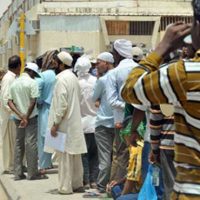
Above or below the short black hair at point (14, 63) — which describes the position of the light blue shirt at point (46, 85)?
below

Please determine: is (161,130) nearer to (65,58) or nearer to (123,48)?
(123,48)

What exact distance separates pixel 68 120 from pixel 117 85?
0.79 m

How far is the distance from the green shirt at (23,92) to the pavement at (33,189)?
0.97m

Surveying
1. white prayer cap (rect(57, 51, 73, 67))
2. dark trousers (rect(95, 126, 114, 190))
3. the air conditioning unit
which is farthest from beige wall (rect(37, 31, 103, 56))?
dark trousers (rect(95, 126, 114, 190))

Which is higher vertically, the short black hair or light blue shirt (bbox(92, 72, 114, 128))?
the short black hair

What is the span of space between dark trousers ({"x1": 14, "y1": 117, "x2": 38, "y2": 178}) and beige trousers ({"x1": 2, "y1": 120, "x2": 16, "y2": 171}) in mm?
785

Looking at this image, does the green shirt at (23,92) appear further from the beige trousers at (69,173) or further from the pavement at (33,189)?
the beige trousers at (69,173)

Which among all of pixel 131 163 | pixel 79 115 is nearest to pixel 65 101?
pixel 79 115

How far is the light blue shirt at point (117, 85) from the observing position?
7012mm

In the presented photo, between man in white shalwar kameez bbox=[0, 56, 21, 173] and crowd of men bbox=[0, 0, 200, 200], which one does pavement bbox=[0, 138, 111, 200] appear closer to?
crowd of men bbox=[0, 0, 200, 200]

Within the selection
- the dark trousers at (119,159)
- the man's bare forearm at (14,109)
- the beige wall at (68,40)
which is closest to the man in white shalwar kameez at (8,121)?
the man's bare forearm at (14,109)

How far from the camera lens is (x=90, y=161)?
8.46m

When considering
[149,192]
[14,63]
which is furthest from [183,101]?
[14,63]

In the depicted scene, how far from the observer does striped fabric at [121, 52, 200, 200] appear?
2363 millimetres
